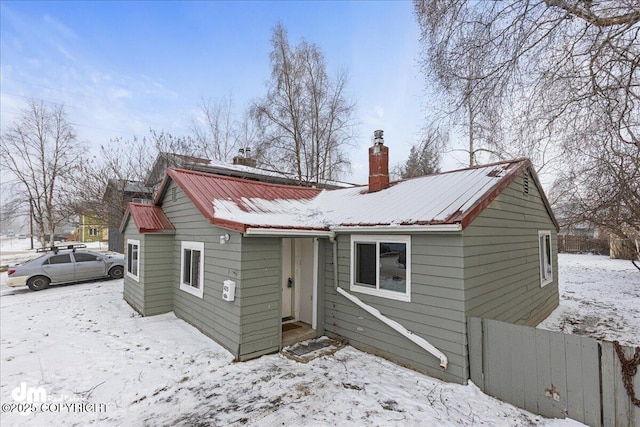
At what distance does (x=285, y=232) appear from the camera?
19.1 ft

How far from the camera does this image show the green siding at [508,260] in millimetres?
4992

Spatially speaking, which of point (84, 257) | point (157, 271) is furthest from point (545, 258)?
point (84, 257)

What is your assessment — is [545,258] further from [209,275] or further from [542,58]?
[209,275]

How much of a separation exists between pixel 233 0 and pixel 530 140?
1203cm

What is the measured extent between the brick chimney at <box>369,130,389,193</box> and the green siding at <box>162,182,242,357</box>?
412 cm

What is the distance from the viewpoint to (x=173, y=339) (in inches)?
252

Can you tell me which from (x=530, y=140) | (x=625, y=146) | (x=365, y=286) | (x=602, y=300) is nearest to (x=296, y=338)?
(x=365, y=286)

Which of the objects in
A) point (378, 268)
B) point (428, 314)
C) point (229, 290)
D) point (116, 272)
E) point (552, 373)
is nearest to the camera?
point (552, 373)

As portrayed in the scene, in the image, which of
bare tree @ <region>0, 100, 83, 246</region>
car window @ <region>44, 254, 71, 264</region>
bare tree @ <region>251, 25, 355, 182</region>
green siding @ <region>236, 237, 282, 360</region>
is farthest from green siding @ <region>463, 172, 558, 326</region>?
bare tree @ <region>0, 100, 83, 246</region>

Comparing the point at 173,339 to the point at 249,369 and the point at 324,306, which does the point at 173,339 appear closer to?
the point at 249,369

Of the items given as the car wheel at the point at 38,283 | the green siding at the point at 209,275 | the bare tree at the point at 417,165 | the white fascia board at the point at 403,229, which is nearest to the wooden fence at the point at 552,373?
the white fascia board at the point at 403,229

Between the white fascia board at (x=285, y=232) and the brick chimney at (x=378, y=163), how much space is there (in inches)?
91.5

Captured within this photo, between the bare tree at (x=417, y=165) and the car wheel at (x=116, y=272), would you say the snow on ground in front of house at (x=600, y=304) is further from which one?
the car wheel at (x=116, y=272)

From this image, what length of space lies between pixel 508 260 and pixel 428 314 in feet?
8.06
